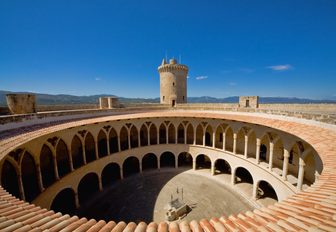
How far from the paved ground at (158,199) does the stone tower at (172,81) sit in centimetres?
1544

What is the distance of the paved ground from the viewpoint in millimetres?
14002

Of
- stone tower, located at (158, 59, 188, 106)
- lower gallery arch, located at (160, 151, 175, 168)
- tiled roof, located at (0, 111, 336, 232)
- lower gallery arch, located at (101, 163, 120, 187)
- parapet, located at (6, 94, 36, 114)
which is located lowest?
lower gallery arch, located at (101, 163, 120, 187)

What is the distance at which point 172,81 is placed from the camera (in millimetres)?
31141

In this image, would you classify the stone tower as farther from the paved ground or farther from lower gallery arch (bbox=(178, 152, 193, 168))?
the paved ground

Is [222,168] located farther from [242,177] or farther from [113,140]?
[113,140]

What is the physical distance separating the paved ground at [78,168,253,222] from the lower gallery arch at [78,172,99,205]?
3.01 ft

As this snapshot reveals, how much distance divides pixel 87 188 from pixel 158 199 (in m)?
8.28

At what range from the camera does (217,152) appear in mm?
20016

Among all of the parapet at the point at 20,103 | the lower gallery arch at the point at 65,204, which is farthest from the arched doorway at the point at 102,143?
the parapet at the point at 20,103

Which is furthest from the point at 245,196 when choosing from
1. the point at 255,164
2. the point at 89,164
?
the point at 89,164

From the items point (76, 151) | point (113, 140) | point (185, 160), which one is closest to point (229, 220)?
point (76, 151)

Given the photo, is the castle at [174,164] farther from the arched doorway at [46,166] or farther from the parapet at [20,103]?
the parapet at [20,103]

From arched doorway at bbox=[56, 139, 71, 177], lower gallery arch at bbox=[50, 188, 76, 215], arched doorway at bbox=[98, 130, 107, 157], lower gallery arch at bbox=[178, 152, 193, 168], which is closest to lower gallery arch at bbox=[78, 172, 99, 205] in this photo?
lower gallery arch at bbox=[50, 188, 76, 215]

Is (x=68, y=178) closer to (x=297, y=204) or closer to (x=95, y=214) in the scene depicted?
(x=95, y=214)
